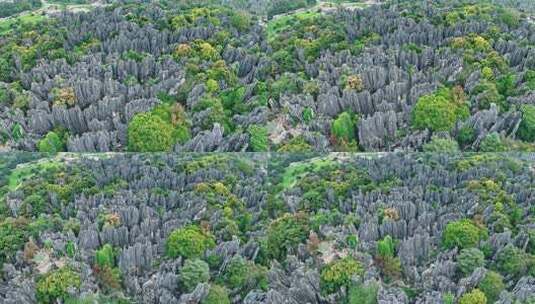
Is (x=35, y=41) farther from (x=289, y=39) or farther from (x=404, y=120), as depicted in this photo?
(x=404, y=120)

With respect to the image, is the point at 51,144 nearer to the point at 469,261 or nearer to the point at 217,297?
the point at 217,297

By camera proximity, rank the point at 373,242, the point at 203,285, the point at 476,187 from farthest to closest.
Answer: the point at 476,187 → the point at 373,242 → the point at 203,285

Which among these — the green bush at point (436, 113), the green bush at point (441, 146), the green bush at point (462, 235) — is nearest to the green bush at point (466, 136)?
the green bush at point (436, 113)

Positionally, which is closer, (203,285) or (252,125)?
(203,285)

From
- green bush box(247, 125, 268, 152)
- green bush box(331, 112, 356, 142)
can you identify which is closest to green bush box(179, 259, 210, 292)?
green bush box(247, 125, 268, 152)

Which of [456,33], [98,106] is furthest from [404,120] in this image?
[98,106]

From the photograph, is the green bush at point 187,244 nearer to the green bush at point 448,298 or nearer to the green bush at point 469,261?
the green bush at point 448,298
